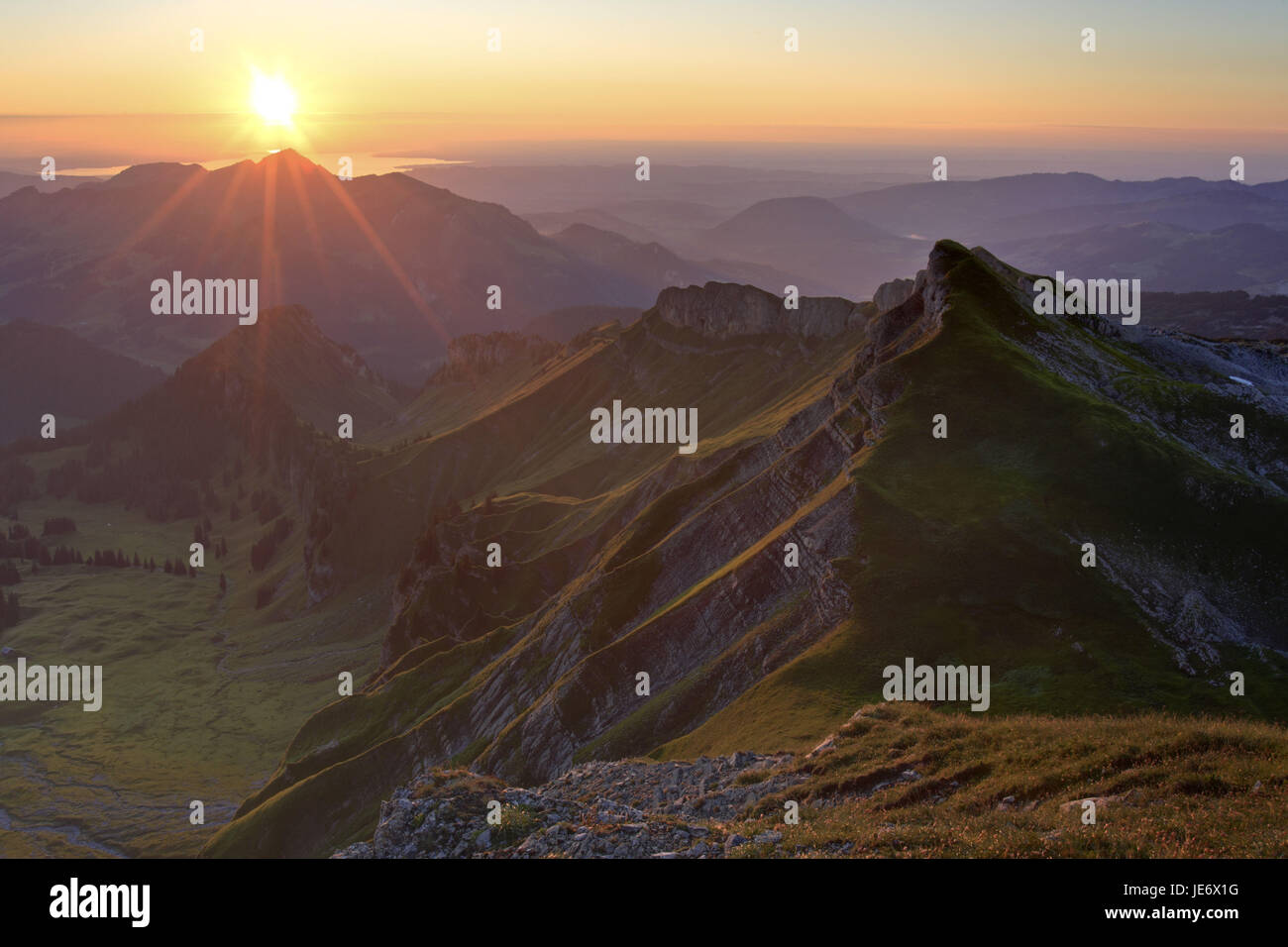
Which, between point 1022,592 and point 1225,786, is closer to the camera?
point 1225,786

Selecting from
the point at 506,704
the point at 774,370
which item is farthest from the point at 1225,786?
the point at 774,370

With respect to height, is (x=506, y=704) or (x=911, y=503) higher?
(x=911, y=503)

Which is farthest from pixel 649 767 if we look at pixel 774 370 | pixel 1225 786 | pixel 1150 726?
pixel 774 370
